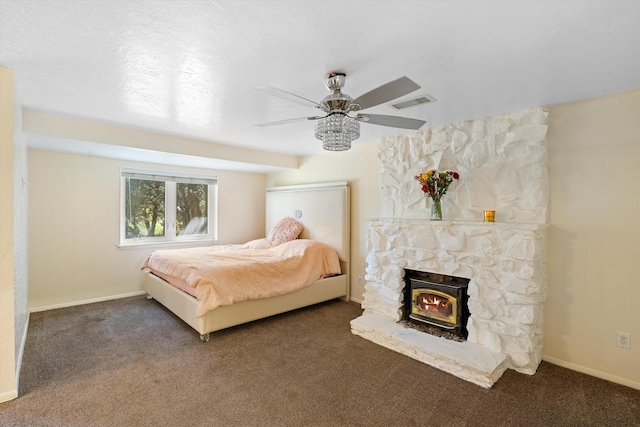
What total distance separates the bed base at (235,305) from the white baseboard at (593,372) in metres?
2.38

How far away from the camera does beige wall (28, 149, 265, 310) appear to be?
378 cm

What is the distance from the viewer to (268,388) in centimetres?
222

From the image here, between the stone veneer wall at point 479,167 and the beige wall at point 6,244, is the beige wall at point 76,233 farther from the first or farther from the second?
the stone veneer wall at point 479,167

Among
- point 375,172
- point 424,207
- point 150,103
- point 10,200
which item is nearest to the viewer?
point 10,200

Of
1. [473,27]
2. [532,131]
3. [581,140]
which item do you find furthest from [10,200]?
[581,140]

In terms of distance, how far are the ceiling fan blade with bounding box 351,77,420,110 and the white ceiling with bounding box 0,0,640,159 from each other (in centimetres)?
26

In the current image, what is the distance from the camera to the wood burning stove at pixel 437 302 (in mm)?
2861

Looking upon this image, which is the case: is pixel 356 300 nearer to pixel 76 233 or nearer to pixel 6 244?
pixel 6 244

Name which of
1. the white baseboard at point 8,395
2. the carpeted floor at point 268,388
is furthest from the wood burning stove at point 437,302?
the white baseboard at point 8,395

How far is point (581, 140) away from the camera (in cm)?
249

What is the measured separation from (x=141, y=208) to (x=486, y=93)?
4756mm

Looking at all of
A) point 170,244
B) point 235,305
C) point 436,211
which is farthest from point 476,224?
point 170,244

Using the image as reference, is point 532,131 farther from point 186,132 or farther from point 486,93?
point 186,132

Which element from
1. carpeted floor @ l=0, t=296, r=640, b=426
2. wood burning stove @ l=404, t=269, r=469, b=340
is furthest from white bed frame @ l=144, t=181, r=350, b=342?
wood burning stove @ l=404, t=269, r=469, b=340
